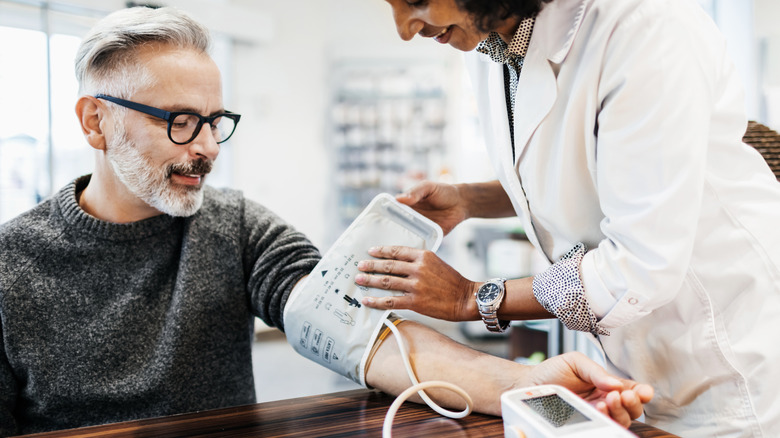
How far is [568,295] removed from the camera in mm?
869

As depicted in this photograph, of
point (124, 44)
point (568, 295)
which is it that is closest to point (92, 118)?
point (124, 44)

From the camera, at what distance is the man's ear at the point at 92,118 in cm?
129

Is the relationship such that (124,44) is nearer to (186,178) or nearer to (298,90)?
(186,178)

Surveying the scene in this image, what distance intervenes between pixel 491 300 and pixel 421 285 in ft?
0.39

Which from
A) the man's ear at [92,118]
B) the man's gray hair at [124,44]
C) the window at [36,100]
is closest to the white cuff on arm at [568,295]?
the man's gray hair at [124,44]

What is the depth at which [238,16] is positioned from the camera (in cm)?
507

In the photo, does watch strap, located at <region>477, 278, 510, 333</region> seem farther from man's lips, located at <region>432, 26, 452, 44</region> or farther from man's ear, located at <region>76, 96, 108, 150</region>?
man's ear, located at <region>76, 96, 108, 150</region>

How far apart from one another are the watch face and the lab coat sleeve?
19 centimetres

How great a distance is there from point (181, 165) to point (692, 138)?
0.98 m

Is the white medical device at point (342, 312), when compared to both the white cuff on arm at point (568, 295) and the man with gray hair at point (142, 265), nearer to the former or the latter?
the man with gray hair at point (142, 265)

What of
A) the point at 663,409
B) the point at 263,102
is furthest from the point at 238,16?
the point at 663,409

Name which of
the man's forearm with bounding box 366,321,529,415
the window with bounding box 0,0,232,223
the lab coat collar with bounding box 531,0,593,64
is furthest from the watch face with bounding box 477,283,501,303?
the window with bounding box 0,0,232,223

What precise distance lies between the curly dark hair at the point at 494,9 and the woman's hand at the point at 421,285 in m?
0.39

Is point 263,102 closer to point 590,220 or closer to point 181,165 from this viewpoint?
point 181,165
